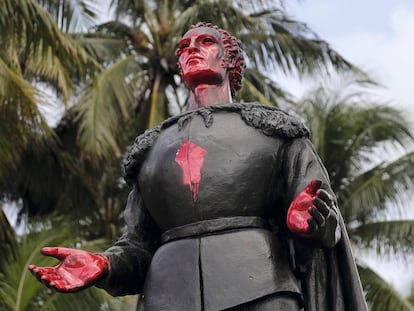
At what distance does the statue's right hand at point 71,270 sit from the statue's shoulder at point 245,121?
0.53m

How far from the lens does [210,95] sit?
4.93 m

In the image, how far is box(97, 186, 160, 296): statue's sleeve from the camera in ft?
15.0

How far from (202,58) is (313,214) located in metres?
1.12

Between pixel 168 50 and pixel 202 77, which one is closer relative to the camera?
pixel 202 77

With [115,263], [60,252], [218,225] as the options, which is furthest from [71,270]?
[218,225]

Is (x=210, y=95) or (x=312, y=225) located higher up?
(x=210, y=95)

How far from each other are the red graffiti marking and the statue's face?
0.39 metres

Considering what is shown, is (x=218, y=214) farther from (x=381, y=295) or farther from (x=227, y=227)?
(x=381, y=295)

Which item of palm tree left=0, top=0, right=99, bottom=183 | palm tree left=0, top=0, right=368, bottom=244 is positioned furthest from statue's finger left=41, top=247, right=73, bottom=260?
palm tree left=0, top=0, right=368, bottom=244

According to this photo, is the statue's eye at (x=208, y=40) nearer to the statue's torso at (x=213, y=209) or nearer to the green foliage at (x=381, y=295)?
the statue's torso at (x=213, y=209)

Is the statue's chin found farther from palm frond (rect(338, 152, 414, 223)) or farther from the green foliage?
palm frond (rect(338, 152, 414, 223))

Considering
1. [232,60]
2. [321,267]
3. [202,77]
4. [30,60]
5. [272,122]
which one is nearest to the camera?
[321,267]

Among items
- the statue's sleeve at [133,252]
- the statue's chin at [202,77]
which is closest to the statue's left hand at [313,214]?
the statue's sleeve at [133,252]

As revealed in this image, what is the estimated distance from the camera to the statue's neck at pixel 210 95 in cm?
493
